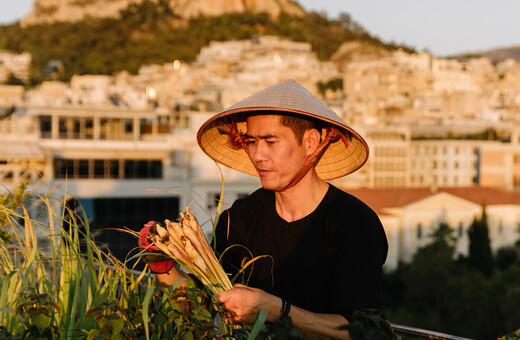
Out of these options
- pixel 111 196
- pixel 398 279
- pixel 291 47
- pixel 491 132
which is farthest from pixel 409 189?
pixel 291 47

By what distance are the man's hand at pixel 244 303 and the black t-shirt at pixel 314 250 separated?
14cm

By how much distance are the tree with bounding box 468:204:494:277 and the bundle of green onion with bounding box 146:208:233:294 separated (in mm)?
38590

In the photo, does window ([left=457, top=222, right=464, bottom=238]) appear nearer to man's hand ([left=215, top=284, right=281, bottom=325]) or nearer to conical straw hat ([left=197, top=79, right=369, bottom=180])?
conical straw hat ([left=197, top=79, right=369, bottom=180])

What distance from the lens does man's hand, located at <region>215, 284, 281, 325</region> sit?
6.20 feet

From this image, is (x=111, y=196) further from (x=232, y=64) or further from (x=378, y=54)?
(x=378, y=54)

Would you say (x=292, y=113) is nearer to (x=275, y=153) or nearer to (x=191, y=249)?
(x=275, y=153)

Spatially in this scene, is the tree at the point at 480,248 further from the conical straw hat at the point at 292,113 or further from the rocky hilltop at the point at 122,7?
the rocky hilltop at the point at 122,7

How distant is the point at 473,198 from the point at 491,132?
1252cm

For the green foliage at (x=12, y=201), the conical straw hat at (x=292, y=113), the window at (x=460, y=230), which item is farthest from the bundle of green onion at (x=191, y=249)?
the window at (x=460, y=230)

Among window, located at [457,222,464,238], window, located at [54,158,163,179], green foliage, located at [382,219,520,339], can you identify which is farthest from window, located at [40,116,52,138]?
window, located at [457,222,464,238]

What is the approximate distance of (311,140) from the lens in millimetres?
2301

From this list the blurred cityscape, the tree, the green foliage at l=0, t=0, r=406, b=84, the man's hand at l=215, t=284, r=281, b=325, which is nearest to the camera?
the man's hand at l=215, t=284, r=281, b=325

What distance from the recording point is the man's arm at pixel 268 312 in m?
1.89

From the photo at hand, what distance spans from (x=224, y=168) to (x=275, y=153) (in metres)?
29.1
